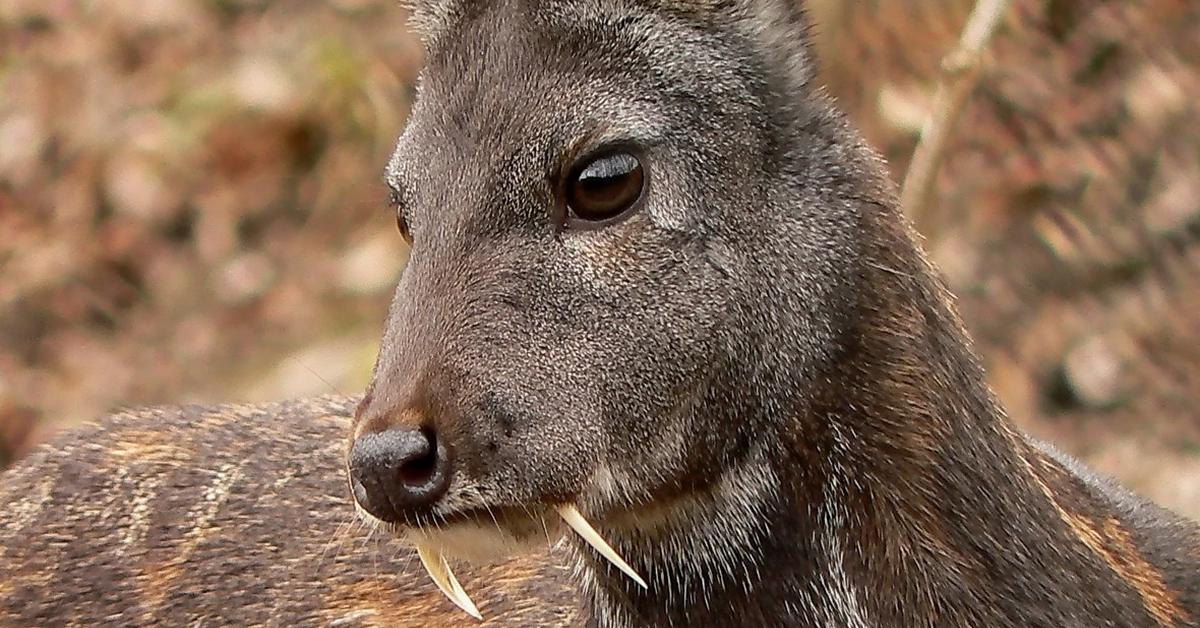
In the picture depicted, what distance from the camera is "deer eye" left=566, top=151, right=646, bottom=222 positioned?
3.29m

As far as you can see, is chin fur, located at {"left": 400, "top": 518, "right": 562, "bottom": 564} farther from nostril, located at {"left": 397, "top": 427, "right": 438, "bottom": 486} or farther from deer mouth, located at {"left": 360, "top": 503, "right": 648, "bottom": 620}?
nostril, located at {"left": 397, "top": 427, "right": 438, "bottom": 486}

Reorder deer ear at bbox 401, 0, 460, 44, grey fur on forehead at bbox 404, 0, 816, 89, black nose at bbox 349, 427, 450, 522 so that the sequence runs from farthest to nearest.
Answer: deer ear at bbox 401, 0, 460, 44 → grey fur on forehead at bbox 404, 0, 816, 89 → black nose at bbox 349, 427, 450, 522

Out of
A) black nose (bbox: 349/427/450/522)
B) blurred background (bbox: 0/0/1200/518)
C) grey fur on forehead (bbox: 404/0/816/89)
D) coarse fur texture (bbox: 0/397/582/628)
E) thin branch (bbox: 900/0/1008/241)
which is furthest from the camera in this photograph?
blurred background (bbox: 0/0/1200/518)

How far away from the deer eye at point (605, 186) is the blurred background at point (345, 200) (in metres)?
3.11

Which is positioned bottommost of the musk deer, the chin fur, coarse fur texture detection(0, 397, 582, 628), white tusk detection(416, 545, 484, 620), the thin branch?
coarse fur texture detection(0, 397, 582, 628)

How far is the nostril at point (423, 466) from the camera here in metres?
3.04

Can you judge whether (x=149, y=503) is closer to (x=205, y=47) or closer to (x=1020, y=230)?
(x=1020, y=230)

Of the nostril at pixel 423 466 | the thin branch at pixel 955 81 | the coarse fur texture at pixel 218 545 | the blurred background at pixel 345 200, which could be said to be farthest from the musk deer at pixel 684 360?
the blurred background at pixel 345 200

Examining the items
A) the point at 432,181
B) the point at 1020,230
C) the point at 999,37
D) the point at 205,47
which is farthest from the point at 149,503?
the point at 205,47

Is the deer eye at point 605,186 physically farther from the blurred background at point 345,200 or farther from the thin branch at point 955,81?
the blurred background at point 345,200

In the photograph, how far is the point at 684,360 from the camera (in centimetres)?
327

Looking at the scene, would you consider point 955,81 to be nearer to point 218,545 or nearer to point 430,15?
point 430,15

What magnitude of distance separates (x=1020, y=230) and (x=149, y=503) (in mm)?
4542

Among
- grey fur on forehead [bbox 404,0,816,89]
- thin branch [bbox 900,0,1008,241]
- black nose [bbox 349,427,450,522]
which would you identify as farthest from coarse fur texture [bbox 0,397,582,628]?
thin branch [bbox 900,0,1008,241]
